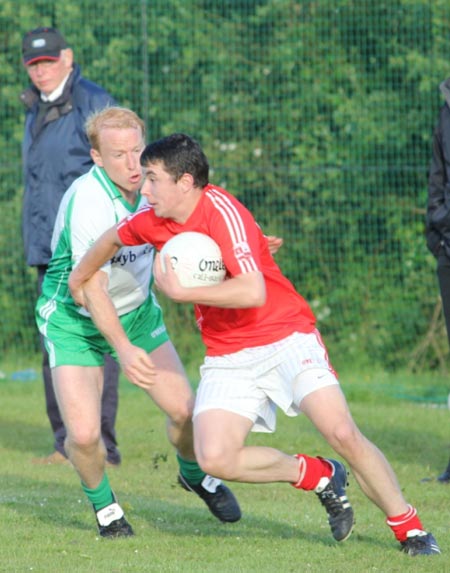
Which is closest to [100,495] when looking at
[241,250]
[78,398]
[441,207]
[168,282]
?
[78,398]

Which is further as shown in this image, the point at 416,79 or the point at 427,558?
the point at 416,79

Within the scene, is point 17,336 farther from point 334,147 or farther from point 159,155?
point 159,155

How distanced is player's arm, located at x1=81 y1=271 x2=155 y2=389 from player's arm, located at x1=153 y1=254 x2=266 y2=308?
0.44m

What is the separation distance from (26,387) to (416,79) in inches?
194

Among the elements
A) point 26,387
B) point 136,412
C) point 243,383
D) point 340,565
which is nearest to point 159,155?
point 243,383

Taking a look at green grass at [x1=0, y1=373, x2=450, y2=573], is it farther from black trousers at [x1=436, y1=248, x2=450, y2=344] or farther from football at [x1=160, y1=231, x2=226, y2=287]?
football at [x1=160, y1=231, x2=226, y2=287]

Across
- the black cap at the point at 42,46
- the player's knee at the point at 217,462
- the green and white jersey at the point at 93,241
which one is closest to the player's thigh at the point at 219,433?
the player's knee at the point at 217,462

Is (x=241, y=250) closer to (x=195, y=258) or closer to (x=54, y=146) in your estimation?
(x=195, y=258)

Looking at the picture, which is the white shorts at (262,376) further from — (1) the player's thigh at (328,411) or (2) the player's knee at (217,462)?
(2) the player's knee at (217,462)

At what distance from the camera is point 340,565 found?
621cm

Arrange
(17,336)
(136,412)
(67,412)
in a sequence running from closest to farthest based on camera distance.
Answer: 1. (67,412)
2. (136,412)
3. (17,336)

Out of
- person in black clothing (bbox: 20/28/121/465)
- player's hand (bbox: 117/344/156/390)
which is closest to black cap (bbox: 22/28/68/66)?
person in black clothing (bbox: 20/28/121/465)

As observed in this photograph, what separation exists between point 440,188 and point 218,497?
2.66 m

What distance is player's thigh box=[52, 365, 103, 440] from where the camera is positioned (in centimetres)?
691
